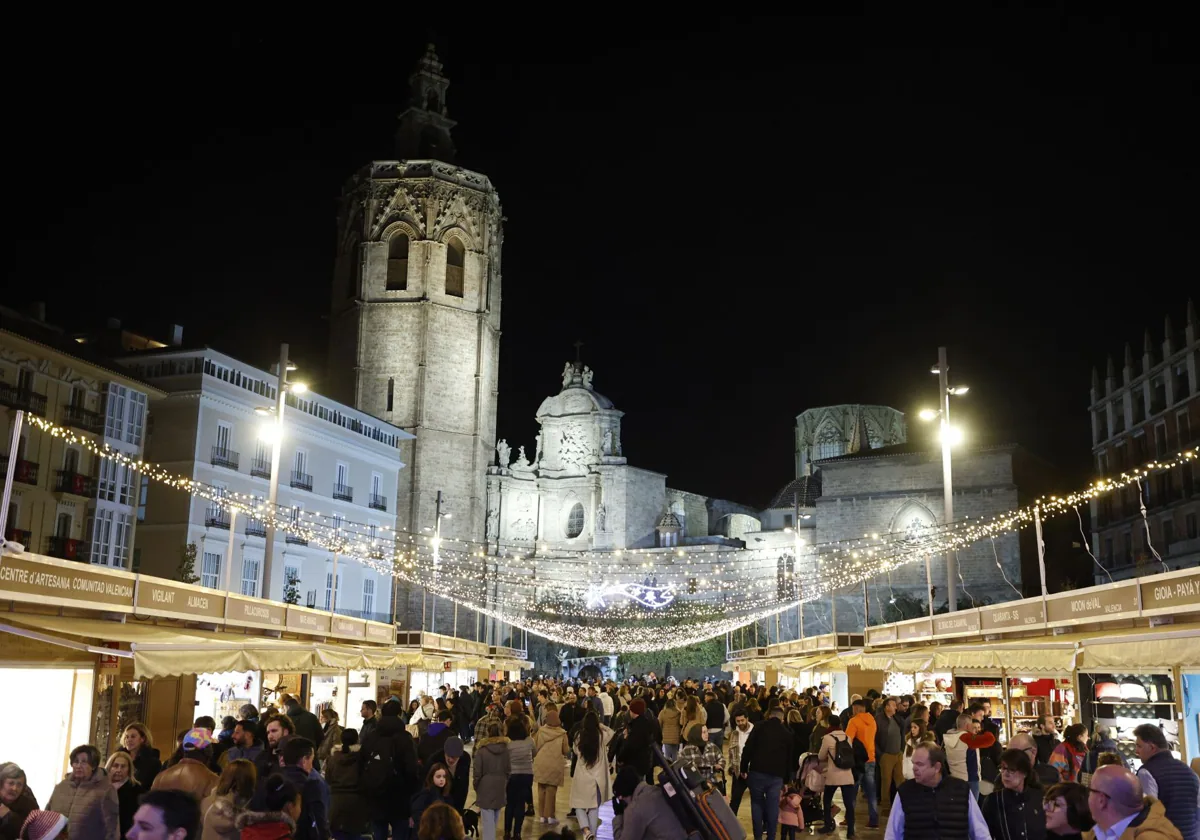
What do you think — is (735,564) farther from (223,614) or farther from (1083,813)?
(1083,813)

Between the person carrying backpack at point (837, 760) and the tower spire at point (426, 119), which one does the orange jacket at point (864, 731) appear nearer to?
the person carrying backpack at point (837, 760)

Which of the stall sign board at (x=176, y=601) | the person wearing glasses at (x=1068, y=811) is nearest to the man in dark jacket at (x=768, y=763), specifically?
the person wearing glasses at (x=1068, y=811)

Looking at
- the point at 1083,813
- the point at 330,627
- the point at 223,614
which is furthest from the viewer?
the point at 330,627

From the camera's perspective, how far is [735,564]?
67438mm

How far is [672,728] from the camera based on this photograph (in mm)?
16188

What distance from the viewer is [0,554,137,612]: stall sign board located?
37.1 feet

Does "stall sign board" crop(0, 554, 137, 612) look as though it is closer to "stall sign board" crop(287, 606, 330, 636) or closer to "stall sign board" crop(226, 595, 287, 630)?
"stall sign board" crop(226, 595, 287, 630)

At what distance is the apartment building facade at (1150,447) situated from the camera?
1740 inches

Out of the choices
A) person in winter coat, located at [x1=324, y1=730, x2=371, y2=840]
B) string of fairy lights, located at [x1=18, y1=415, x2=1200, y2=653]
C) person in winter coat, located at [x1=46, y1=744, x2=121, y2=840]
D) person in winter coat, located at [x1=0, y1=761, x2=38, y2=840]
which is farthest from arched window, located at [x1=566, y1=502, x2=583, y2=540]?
person in winter coat, located at [x1=0, y1=761, x2=38, y2=840]

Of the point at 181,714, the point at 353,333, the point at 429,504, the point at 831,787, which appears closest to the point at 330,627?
the point at 181,714

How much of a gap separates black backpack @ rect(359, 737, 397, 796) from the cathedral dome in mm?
64782

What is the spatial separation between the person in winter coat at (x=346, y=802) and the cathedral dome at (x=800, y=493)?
65.2m

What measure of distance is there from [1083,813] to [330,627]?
59.6 feet

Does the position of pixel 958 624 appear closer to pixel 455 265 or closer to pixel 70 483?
pixel 70 483
